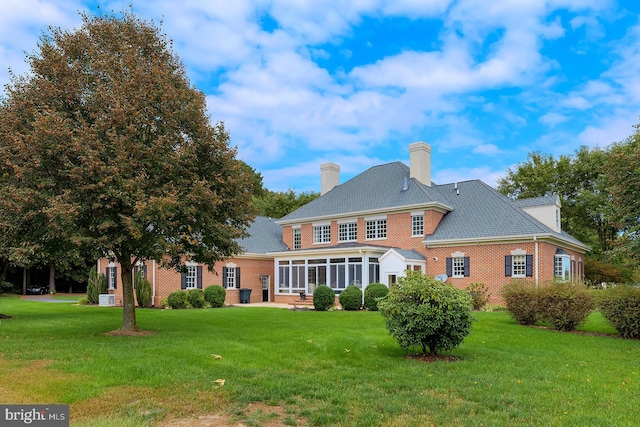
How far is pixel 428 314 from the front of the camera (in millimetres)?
9016

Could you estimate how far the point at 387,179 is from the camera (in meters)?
31.3

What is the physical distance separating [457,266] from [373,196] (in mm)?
7200

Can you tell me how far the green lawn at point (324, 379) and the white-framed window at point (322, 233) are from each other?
755 inches

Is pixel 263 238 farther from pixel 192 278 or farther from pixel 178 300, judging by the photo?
pixel 178 300

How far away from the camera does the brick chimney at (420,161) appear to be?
3011 cm

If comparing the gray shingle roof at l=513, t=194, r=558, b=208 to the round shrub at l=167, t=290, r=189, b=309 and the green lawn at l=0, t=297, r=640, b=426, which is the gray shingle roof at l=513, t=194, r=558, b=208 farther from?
the round shrub at l=167, t=290, r=189, b=309

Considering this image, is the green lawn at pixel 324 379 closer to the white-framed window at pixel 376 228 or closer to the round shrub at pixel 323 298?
the round shrub at pixel 323 298

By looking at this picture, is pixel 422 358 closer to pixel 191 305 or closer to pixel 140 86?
pixel 140 86

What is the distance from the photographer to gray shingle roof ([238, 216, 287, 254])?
3247 cm

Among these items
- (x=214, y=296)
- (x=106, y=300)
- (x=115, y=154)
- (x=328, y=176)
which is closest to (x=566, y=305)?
(x=115, y=154)

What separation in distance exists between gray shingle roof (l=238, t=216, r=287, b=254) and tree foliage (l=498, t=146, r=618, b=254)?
21392 mm

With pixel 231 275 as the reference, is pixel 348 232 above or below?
above

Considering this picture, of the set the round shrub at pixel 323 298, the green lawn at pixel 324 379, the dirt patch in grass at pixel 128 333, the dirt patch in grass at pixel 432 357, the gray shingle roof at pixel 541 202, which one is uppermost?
the gray shingle roof at pixel 541 202

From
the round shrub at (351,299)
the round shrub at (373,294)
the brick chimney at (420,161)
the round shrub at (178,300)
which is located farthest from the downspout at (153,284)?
the brick chimney at (420,161)
